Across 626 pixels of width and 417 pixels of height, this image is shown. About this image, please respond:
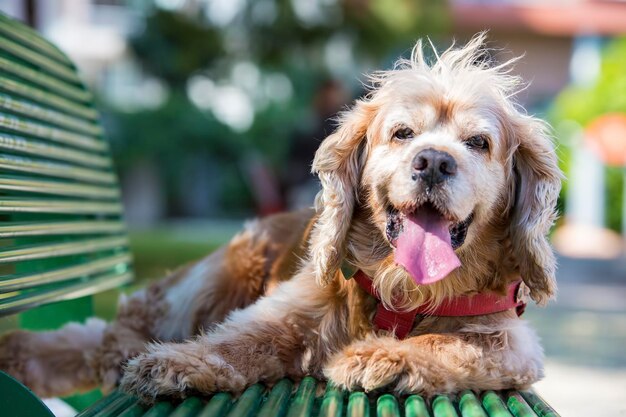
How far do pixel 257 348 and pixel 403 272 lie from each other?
2.01 feet

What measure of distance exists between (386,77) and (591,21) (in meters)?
22.4

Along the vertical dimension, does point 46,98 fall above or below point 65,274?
above

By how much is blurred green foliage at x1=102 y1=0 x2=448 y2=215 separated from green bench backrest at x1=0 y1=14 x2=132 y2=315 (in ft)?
29.7

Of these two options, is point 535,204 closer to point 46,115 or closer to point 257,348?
point 257,348

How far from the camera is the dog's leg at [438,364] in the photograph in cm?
258

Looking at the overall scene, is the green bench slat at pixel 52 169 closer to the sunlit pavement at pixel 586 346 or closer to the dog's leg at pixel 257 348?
the dog's leg at pixel 257 348

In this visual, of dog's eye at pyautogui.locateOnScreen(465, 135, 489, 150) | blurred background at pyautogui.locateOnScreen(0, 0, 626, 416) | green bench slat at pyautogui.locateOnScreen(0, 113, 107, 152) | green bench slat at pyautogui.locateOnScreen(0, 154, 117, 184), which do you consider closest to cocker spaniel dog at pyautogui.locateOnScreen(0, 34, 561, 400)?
dog's eye at pyautogui.locateOnScreen(465, 135, 489, 150)

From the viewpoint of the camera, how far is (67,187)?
3.66m

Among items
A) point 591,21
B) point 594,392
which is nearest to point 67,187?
point 594,392

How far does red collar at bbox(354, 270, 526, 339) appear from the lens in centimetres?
296

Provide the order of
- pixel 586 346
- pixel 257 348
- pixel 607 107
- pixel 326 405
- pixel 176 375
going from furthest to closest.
Result: pixel 607 107, pixel 586 346, pixel 257 348, pixel 176 375, pixel 326 405

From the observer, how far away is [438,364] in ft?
8.68

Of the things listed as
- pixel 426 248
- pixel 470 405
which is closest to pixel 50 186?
pixel 426 248

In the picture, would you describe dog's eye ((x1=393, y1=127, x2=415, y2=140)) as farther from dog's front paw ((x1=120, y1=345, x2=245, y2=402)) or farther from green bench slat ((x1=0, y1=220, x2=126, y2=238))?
green bench slat ((x1=0, y1=220, x2=126, y2=238))
